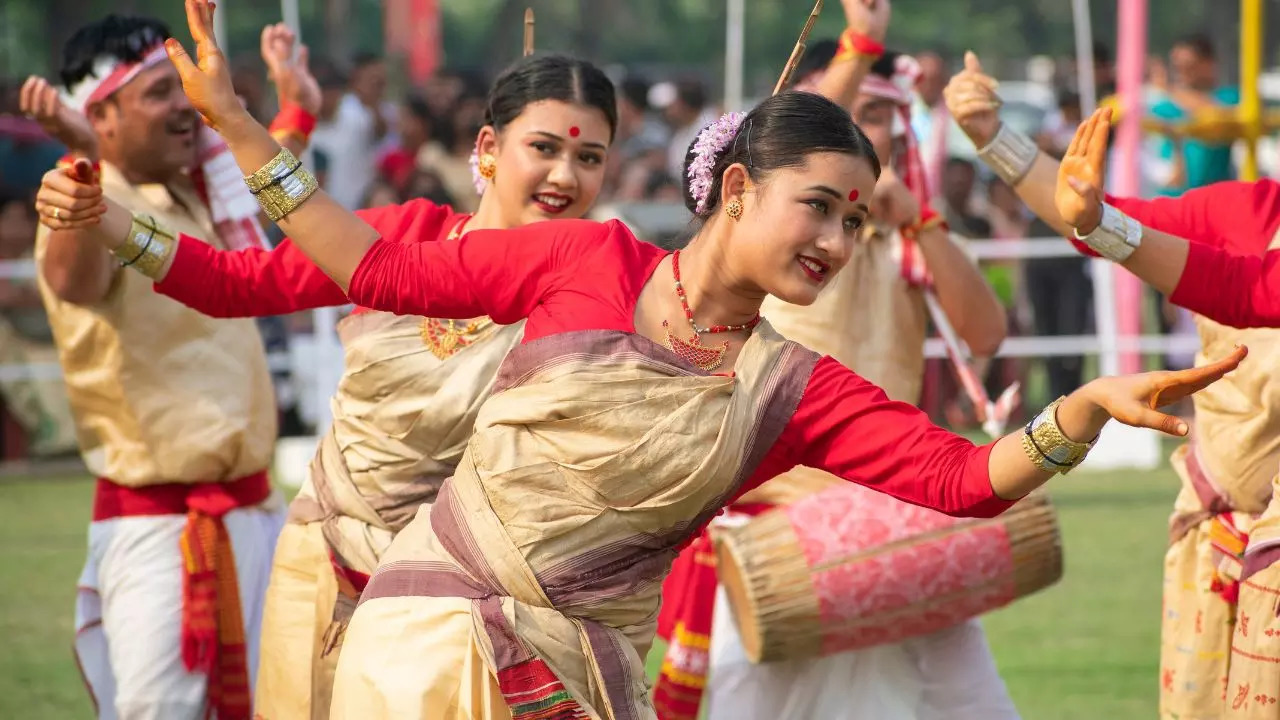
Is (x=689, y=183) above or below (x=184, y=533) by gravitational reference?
above

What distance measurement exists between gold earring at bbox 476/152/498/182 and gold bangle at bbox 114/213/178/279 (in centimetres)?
78

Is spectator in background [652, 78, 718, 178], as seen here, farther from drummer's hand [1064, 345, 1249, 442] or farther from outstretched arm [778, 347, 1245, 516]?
drummer's hand [1064, 345, 1249, 442]

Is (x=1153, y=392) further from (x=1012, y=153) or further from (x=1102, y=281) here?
(x=1102, y=281)

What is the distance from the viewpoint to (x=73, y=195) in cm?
385

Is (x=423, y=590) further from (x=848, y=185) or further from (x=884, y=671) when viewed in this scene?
(x=884, y=671)

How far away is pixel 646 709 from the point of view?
3.37 meters

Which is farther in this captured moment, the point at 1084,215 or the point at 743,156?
the point at 1084,215

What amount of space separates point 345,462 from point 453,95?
30.1 ft

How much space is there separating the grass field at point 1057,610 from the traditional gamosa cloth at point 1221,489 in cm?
150

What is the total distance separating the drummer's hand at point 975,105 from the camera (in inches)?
169

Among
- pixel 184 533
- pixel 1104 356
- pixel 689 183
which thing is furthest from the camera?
pixel 1104 356

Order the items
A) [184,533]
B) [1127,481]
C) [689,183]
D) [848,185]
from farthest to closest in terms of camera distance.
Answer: [1127,481] → [184,533] → [689,183] → [848,185]

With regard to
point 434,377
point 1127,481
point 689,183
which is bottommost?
point 1127,481

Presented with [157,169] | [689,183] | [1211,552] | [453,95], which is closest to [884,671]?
[1211,552]
